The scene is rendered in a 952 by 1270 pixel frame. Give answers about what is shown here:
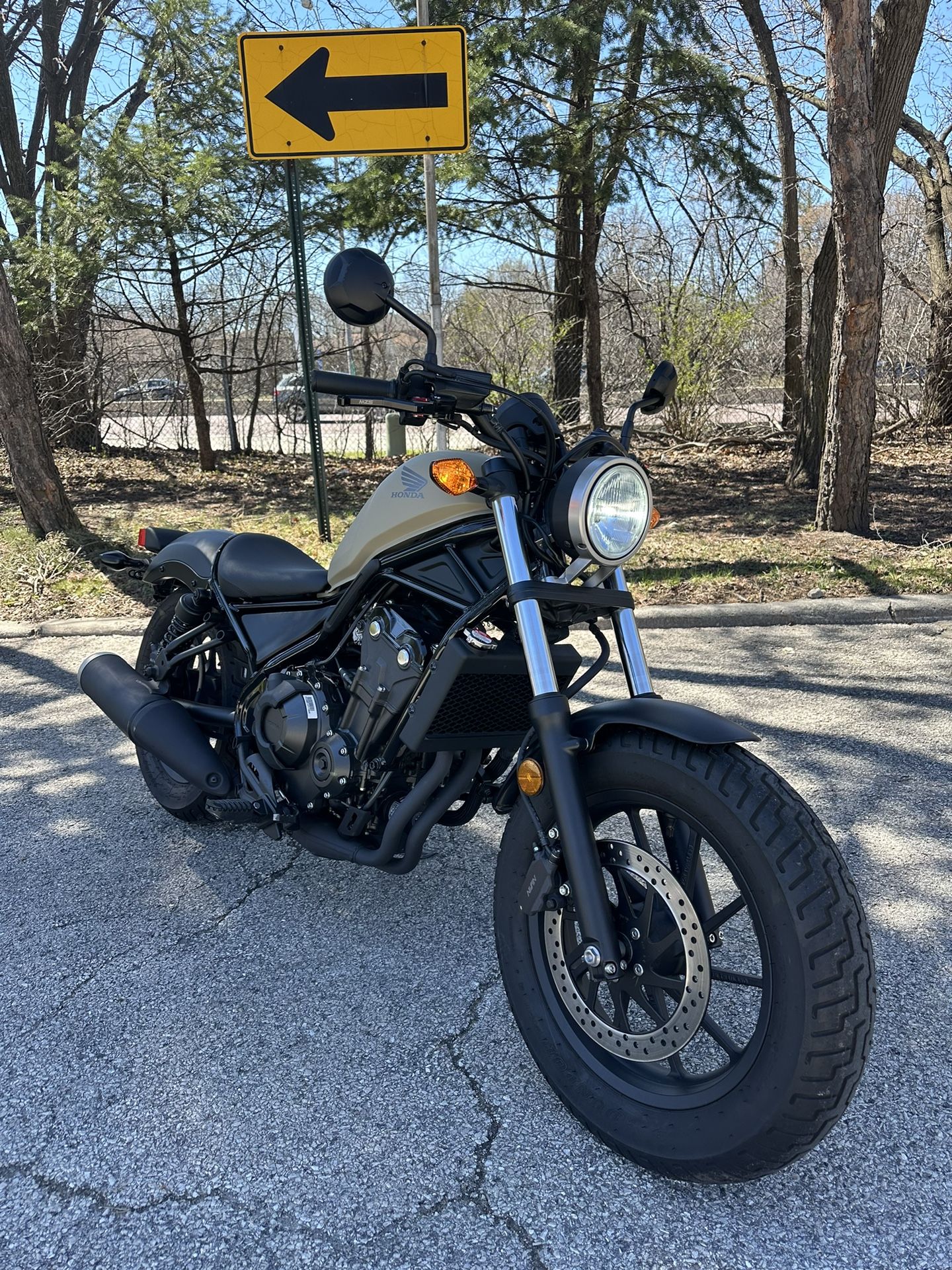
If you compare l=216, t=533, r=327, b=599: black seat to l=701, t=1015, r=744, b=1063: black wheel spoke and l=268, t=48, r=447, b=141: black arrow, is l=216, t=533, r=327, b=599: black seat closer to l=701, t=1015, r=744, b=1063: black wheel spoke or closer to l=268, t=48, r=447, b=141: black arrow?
l=701, t=1015, r=744, b=1063: black wheel spoke

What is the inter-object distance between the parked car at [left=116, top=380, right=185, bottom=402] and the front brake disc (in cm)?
1143

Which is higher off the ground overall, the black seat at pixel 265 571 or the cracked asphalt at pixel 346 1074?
the black seat at pixel 265 571

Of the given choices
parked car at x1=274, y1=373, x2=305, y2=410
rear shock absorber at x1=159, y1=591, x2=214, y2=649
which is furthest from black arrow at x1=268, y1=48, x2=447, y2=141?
parked car at x1=274, y1=373, x2=305, y2=410

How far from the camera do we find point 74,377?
11.6m

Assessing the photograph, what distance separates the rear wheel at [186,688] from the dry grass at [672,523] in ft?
9.88

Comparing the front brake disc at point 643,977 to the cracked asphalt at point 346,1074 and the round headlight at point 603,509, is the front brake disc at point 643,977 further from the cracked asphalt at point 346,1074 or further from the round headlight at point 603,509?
the round headlight at point 603,509

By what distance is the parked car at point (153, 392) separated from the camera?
12039 mm

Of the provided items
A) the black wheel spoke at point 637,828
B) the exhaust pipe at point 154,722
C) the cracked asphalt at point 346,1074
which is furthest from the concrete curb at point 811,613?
the black wheel spoke at point 637,828

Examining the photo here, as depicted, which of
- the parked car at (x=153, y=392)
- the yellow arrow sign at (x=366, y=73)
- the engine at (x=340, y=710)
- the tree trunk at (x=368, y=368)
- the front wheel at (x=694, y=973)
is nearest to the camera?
the front wheel at (x=694, y=973)

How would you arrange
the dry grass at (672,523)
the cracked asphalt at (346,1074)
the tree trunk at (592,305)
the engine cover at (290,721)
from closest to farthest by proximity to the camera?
the cracked asphalt at (346,1074) → the engine cover at (290,721) → the dry grass at (672,523) → the tree trunk at (592,305)

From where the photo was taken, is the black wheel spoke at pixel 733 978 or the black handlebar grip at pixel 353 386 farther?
the black handlebar grip at pixel 353 386

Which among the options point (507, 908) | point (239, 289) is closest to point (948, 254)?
point (239, 289)

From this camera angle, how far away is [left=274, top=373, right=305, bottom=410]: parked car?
37.3ft

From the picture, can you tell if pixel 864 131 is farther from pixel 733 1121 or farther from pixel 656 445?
pixel 733 1121
